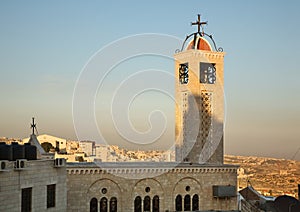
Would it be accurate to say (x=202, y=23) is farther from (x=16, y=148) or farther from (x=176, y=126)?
(x=16, y=148)

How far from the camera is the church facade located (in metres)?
27.5

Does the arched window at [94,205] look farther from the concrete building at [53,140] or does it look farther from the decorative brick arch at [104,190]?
the concrete building at [53,140]

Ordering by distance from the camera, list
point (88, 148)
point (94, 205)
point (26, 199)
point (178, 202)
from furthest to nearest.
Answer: point (88, 148)
point (178, 202)
point (94, 205)
point (26, 199)

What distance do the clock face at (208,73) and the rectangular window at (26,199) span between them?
16486 millimetres

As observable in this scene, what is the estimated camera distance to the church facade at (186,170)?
27.5 metres

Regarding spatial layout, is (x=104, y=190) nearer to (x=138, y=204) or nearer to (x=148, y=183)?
(x=138, y=204)

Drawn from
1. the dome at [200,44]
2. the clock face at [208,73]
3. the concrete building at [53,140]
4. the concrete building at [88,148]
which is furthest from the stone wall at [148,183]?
the concrete building at [88,148]

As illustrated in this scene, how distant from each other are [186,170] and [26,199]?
11835mm

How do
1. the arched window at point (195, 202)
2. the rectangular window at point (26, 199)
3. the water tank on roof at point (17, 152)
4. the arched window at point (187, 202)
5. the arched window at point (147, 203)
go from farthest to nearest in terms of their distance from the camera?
1. the arched window at point (195, 202)
2. the arched window at point (187, 202)
3. the arched window at point (147, 203)
4. the water tank on roof at point (17, 152)
5. the rectangular window at point (26, 199)

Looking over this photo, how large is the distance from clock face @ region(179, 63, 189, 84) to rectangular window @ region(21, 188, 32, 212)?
1632cm

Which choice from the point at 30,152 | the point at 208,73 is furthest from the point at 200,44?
the point at 30,152

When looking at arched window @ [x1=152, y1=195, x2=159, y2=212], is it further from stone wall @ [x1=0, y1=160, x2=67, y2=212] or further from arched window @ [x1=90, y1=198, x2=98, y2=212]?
stone wall @ [x1=0, y1=160, x2=67, y2=212]

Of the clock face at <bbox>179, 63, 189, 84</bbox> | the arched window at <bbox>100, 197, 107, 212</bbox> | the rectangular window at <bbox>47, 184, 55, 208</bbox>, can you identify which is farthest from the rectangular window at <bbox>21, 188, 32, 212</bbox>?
the clock face at <bbox>179, 63, 189, 84</bbox>

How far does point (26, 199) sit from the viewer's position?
20.7 meters
